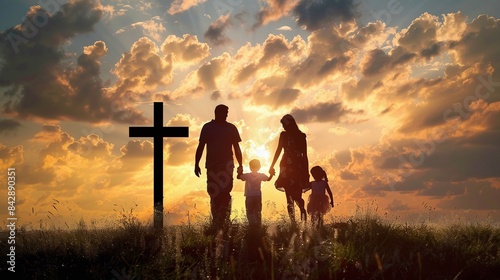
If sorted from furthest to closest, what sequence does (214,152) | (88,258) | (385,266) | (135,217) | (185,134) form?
1. (185,134)
2. (214,152)
3. (135,217)
4. (88,258)
5. (385,266)

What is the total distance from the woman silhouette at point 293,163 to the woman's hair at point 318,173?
3.04 feet

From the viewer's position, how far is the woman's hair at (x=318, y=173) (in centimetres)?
1445

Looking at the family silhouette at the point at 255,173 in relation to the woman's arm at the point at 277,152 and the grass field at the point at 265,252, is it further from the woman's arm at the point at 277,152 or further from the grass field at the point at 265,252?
the grass field at the point at 265,252

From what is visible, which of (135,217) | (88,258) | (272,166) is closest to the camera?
(88,258)

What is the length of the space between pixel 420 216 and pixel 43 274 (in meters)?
7.80

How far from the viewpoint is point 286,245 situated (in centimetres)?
997

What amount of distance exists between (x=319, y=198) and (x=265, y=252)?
4886mm

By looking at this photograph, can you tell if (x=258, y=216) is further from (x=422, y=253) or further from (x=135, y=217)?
(x=422, y=253)

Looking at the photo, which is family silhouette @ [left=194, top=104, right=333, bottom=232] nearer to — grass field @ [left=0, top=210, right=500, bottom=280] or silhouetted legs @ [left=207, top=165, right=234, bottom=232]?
silhouetted legs @ [left=207, top=165, right=234, bottom=232]

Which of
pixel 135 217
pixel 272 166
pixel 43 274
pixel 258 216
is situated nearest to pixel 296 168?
pixel 272 166

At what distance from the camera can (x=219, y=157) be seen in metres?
Result: 12.9

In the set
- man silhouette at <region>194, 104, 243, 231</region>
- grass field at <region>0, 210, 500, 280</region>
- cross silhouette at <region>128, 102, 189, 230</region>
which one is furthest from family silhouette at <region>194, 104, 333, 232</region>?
cross silhouette at <region>128, 102, 189, 230</region>

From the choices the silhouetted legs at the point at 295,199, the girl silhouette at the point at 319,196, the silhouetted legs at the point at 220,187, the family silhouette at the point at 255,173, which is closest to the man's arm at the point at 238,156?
the family silhouette at the point at 255,173

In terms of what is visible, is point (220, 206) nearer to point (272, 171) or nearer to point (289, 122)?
point (272, 171)
